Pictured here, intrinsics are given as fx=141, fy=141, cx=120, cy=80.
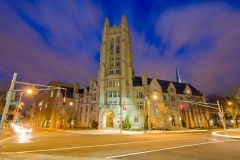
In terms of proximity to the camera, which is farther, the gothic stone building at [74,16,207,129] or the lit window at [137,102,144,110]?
the lit window at [137,102,144,110]

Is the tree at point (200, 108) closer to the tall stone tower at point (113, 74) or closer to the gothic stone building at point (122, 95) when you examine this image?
the gothic stone building at point (122, 95)

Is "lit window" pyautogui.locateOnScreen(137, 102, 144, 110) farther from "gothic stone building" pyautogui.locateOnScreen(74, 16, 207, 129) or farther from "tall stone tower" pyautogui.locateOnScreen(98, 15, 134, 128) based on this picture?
"tall stone tower" pyautogui.locateOnScreen(98, 15, 134, 128)

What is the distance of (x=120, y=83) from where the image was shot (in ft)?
162

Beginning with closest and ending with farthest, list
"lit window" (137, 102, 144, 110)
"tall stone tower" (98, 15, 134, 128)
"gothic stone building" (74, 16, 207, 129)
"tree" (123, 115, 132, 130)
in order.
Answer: "tree" (123, 115, 132, 130)
"tall stone tower" (98, 15, 134, 128)
"gothic stone building" (74, 16, 207, 129)
"lit window" (137, 102, 144, 110)

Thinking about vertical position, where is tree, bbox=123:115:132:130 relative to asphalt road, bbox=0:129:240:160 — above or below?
above

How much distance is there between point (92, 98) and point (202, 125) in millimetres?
46472

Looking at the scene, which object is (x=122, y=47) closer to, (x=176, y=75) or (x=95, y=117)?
(x=95, y=117)

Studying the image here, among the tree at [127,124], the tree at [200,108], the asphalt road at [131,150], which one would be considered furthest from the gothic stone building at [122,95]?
the asphalt road at [131,150]

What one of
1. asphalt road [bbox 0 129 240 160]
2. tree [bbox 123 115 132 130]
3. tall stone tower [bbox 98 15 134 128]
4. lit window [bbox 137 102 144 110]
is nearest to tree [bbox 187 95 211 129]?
lit window [bbox 137 102 144 110]

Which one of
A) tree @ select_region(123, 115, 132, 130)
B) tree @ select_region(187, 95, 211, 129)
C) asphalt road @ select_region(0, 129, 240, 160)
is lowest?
asphalt road @ select_region(0, 129, 240, 160)

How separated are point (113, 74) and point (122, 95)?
8.49 metres

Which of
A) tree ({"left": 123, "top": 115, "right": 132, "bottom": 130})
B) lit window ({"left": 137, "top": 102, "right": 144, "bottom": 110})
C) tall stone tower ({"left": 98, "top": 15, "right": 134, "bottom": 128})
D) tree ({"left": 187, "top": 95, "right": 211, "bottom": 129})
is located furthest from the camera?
tree ({"left": 187, "top": 95, "right": 211, "bottom": 129})

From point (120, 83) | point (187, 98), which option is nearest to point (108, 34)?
point (120, 83)

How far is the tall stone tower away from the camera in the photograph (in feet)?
152
